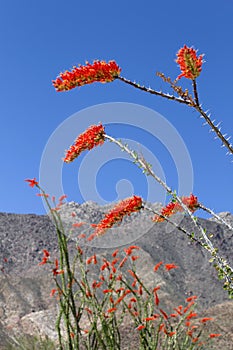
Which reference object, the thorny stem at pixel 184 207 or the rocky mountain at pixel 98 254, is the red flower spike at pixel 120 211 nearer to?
the thorny stem at pixel 184 207

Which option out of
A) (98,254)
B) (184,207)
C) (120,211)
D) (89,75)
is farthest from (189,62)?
(98,254)

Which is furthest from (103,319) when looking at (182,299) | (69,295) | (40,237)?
(40,237)

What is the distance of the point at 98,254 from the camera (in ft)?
134

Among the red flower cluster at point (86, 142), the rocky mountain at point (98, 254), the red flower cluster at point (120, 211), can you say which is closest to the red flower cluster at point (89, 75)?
the red flower cluster at point (86, 142)

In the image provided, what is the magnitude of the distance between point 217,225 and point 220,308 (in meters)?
36.1

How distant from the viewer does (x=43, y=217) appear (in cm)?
5334

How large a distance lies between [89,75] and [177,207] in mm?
1370

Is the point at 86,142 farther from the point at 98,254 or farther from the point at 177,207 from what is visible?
the point at 98,254

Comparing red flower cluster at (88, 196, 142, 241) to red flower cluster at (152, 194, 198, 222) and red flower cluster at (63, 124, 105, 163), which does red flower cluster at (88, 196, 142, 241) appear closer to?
red flower cluster at (152, 194, 198, 222)

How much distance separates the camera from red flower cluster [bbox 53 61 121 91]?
123 inches

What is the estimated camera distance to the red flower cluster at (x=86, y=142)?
3.85 meters

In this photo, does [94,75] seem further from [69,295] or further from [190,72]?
[69,295]

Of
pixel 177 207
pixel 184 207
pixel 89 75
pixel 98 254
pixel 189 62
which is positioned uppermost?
pixel 98 254

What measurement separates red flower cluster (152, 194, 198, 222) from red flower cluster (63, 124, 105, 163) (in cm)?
74
